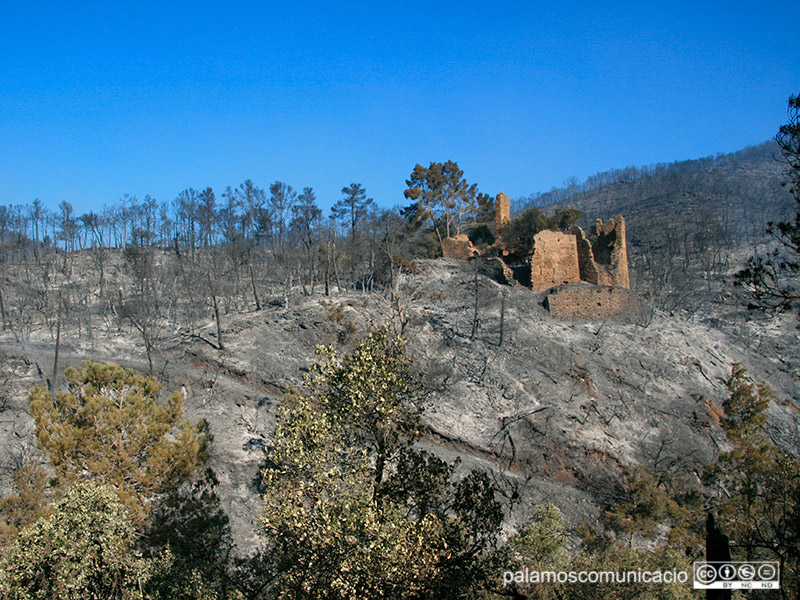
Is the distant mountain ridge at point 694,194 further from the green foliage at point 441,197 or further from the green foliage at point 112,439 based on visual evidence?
the green foliage at point 112,439

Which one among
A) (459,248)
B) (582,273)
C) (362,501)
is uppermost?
(459,248)

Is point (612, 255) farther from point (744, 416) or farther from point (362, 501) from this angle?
point (362, 501)

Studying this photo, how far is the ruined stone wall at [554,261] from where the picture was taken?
42781mm

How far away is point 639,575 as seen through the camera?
1237 cm

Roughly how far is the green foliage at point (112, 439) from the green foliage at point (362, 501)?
4908mm

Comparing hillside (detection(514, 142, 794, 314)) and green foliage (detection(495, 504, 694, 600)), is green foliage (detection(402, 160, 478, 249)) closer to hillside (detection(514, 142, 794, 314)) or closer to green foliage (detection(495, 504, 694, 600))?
hillside (detection(514, 142, 794, 314))

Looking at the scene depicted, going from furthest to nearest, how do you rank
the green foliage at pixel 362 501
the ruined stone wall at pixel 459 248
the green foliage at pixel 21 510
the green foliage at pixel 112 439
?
1. the ruined stone wall at pixel 459 248
2. the green foliage at pixel 112 439
3. the green foliage at pixel 21 510
4. the green foliage at pixel 362 501

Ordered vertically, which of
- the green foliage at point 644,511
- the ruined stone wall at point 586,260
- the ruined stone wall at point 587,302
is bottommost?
the green foliage at point 644,511

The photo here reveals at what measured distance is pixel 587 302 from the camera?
4125 centimetres

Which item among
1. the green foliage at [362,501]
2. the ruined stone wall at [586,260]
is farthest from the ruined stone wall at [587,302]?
the green foliage at [362,501]

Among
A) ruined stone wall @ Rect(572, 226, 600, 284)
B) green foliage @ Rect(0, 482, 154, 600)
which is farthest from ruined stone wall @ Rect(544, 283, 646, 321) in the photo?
green foliage @ Rect(0, 482, 154, 600)

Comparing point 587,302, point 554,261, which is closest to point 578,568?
point 587,302

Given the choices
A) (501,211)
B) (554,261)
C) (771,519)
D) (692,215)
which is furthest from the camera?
(692,215)

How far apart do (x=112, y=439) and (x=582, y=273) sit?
36850 mm
